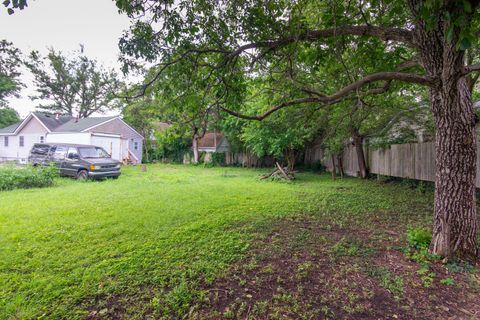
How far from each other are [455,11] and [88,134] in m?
18.5

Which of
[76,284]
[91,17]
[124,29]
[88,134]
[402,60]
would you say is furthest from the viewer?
[88,134]

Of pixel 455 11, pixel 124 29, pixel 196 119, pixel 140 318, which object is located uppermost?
pixel 124 29

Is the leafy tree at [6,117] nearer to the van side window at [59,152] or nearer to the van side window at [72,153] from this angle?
the van side window at [59,152]

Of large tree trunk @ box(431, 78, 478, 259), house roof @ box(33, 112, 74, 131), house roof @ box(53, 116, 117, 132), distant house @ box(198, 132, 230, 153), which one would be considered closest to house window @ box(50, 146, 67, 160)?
house roof @ box(53, 116, 117, 132)

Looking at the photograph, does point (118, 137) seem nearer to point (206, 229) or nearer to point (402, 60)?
point (206, 229)

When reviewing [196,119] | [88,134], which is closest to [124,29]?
[196,119]

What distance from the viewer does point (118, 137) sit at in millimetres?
18625

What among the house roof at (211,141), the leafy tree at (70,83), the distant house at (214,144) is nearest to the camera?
the distant house at (214,144)

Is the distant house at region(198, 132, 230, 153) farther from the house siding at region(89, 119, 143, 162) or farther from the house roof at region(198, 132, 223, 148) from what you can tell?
the house siding at region(89, 119, 143, 162)

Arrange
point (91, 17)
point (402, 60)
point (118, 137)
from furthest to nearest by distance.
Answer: point (118, 137), point (91, 17), point (402, 60)

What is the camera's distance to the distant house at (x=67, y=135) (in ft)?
55.3

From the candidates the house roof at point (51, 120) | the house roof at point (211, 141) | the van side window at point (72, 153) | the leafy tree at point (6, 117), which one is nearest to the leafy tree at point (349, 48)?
the van side window at point (72, 153)

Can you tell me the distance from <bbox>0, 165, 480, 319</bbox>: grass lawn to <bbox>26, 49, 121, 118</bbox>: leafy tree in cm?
2708

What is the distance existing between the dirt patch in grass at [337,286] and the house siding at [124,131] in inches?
693
